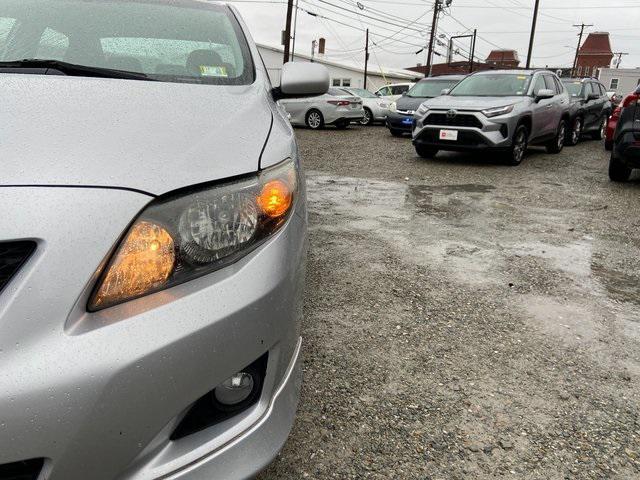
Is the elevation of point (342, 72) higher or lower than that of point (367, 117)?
higher

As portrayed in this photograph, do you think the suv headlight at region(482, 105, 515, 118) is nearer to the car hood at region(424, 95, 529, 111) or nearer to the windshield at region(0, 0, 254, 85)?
the car hood at region(424, 95, 529, 111)

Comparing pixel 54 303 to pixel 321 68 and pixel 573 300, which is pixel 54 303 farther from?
pixel 573 300

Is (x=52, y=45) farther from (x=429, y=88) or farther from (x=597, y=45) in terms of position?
(x=597, y=45)

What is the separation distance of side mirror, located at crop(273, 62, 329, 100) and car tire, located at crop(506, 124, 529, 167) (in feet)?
21.2

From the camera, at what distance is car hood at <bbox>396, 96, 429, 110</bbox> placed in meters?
13.0

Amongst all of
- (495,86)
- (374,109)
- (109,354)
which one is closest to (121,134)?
(109,354)

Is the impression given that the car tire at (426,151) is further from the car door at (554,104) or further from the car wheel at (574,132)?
the car wheel at (574,132)

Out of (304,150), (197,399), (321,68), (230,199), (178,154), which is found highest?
(321,68)

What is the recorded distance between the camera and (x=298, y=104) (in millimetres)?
15672

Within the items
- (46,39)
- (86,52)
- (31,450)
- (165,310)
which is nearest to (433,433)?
(165,310)

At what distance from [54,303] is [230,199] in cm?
46

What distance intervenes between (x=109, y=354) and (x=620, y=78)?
63360 mm

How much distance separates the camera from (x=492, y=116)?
800cm

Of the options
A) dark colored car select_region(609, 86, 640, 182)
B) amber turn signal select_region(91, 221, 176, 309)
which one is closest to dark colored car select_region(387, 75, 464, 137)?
dark colored car select_region(609, 86, 640, 182)
